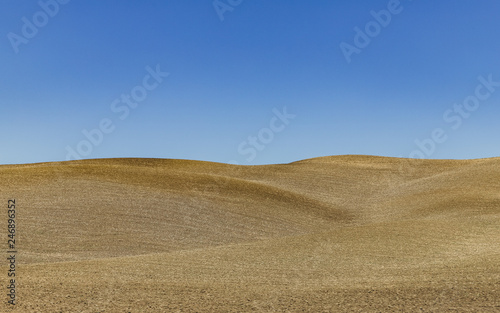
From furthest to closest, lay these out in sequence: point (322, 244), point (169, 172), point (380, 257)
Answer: point (169, 172)
point (322, 244)
point (380, 257)

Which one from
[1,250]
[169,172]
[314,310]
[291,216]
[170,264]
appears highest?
[169,172]

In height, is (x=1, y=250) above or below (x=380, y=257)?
above

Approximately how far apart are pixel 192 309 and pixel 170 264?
5.78 meters

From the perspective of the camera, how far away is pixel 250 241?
918 inches

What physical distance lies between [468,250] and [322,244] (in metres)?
5.03

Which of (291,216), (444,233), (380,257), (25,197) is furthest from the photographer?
(291,216)

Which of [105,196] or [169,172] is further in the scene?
[169,172]

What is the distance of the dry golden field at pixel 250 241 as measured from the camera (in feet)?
34.2

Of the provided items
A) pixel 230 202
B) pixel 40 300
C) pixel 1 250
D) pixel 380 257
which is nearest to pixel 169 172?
pixel 230 202

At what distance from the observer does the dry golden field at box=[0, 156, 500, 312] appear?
10414mm

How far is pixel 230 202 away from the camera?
30.4 m

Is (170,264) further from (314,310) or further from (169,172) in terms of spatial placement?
(169,172)

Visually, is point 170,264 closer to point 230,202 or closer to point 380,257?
point 380,257

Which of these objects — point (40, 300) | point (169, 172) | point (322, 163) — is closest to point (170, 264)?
point (40, 300)
